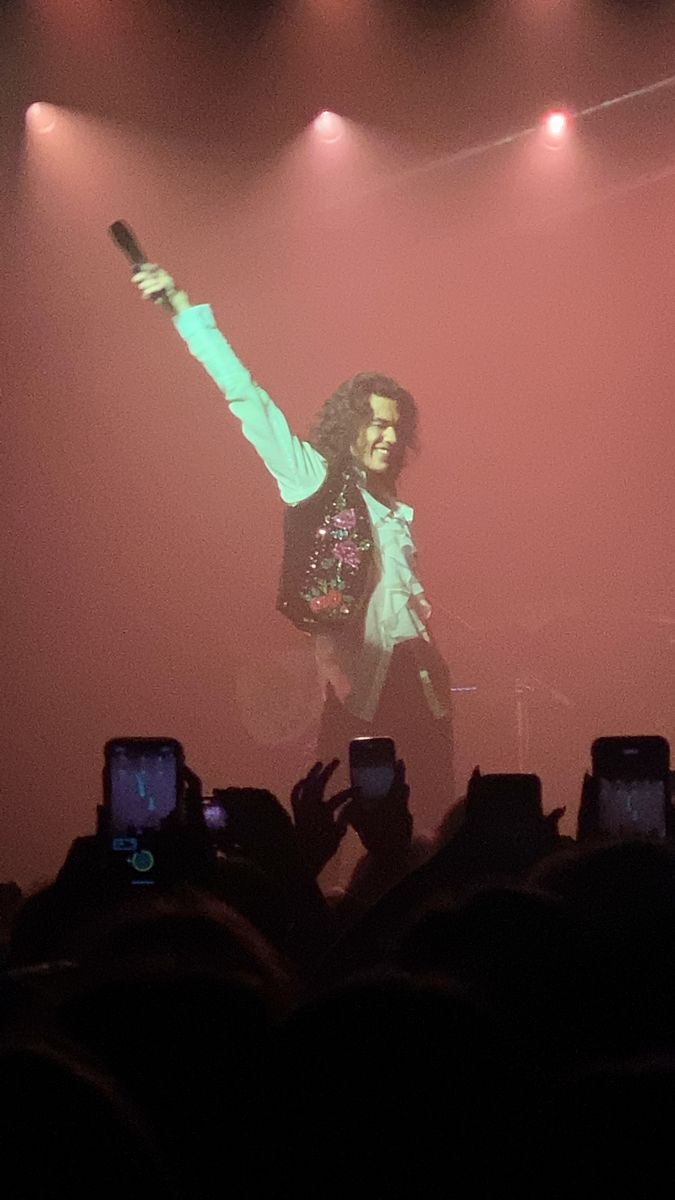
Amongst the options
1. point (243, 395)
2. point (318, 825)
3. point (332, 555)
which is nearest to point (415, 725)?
point (332, 555)

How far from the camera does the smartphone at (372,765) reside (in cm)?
244

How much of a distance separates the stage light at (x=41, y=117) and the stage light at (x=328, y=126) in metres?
1.40

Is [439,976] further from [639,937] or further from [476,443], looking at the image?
[476,443]

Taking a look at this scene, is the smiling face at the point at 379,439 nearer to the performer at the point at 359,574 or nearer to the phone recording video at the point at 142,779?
the performer at the point at 359,574

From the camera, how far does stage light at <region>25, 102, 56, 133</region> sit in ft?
20.6

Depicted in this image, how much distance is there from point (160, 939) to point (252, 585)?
5405mm

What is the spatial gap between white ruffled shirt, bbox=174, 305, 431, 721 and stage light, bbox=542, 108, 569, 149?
2.06m

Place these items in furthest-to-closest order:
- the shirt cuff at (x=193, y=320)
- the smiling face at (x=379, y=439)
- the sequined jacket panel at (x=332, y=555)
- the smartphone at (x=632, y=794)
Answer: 1. the shirt cuff at (x=193, y=320)
2. the smiling face at (x=379, y=439)
3. the sequined jacket panel at (x=332, y=555)
4. the smartphone at (x=632, y=794)

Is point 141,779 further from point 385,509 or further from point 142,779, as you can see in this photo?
point 385,509

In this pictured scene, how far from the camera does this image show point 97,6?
6.07m

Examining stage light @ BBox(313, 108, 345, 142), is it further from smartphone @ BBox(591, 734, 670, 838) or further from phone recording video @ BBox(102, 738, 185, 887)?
smartphone @ BBox(591, 734, 670, 838)

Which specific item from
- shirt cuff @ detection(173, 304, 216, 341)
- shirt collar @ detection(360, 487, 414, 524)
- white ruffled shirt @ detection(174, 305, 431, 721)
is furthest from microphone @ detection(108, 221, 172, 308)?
shirt collar @ detection(360, 487, 414, 524)

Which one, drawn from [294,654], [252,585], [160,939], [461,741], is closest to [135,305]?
[252,585]

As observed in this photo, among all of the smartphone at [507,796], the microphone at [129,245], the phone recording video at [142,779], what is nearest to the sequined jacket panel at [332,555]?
the microphone at [129,245]
